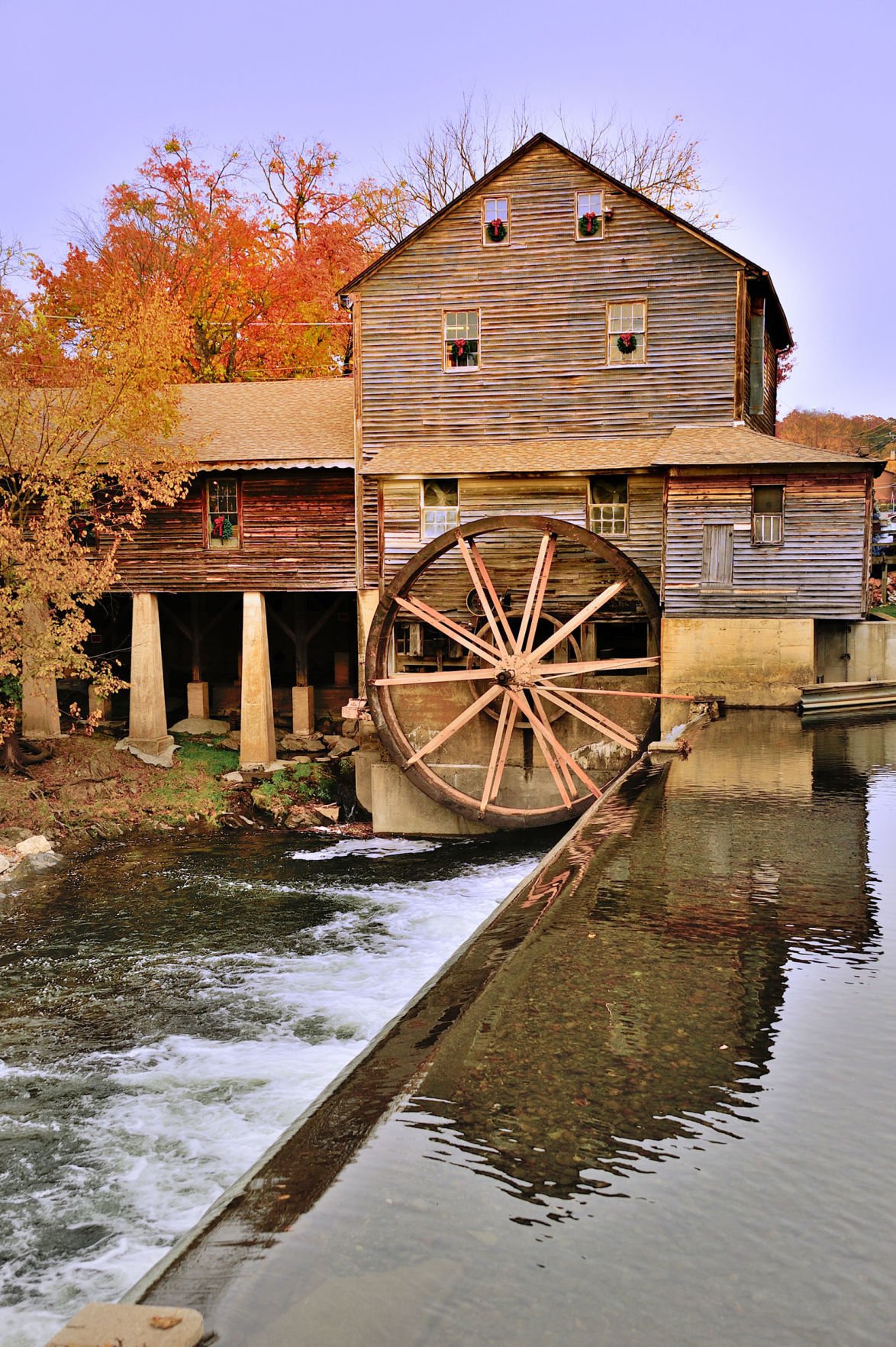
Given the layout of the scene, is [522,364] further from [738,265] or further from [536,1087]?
[536,1087]

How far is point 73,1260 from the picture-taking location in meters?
5.67

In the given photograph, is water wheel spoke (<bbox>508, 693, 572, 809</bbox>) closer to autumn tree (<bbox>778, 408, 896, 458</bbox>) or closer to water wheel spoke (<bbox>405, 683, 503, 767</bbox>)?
water wheel spoke (<bbox>405, 683, 503, 767</bbox>)

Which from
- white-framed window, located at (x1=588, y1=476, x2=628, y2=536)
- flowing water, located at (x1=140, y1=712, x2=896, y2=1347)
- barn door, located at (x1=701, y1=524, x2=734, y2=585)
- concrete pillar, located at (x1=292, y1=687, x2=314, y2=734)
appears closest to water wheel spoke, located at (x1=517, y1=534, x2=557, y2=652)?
white-framed window, located at (x1=588, y1=476, x2=628, y2=536)

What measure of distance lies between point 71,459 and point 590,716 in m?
9.18

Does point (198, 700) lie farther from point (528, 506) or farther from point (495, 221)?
point (495, 221)

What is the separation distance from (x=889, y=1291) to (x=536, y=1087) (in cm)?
169

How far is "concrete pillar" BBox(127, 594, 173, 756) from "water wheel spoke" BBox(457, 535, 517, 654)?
632cm

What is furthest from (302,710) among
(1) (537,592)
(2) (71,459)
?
(1) (537,592)

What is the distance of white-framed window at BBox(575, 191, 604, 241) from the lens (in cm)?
1719

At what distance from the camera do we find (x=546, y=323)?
1745 centimetres

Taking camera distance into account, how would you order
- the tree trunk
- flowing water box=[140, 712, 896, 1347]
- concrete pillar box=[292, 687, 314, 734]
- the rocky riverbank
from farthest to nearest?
concrete pillar box=[292, 687, 314, 734] → the tree trunk → the rocky riverbank → flowing water box=[140, 712, 896, 1347]

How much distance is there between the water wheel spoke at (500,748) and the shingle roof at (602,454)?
3855mm

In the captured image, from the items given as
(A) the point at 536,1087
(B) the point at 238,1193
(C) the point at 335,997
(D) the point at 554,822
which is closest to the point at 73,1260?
(B) the point at 238,1193

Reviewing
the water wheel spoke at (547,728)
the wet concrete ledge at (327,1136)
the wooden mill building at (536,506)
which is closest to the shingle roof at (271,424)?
the wooden mill building at (536,506)
